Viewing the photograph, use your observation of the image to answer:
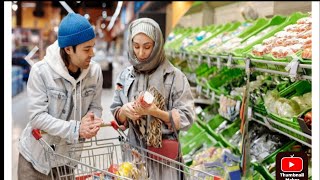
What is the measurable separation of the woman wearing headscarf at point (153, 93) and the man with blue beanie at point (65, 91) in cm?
15

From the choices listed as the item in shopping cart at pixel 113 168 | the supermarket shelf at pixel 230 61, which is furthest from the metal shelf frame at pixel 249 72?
the item in shopping cart at pixel 113 168

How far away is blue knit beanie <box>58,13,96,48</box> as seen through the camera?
2.22 m

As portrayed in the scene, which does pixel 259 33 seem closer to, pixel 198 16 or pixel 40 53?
pixel 40 53

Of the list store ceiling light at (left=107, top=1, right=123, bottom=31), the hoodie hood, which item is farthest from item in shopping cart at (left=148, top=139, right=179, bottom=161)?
store ceiling light at (left=107, top=1, right=123, bottom=31)

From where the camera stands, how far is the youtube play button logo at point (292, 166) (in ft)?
7.57

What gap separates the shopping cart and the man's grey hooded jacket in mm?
40

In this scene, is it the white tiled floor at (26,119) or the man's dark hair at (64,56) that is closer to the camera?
the man's dark hair at (64,56)

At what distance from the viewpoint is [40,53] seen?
238cm

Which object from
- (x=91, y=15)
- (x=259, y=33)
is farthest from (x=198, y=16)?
(x=91, y=15)

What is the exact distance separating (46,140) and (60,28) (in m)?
0.49

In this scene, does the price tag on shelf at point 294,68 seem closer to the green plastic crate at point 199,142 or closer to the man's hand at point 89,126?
the man's hand at point 89,126

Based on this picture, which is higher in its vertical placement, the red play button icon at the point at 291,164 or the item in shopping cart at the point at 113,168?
the red play button icon at the point at 291,164

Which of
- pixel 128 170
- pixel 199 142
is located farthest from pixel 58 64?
pixel 199 142

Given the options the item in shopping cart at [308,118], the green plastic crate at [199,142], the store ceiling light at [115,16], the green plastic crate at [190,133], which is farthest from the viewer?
the green plastic crate at [190,133]
